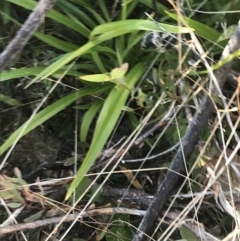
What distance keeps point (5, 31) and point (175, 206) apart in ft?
1.37

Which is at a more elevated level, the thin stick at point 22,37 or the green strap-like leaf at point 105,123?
the thin stick at point 22,37

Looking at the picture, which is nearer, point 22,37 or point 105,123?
point 22,37

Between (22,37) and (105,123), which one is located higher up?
(22,37)

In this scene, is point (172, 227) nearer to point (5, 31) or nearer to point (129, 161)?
point (129, 161)

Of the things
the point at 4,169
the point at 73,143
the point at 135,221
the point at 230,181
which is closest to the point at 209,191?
the point at 230,181

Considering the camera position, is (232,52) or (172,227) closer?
(232,52)

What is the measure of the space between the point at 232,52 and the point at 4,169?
1.45 ft

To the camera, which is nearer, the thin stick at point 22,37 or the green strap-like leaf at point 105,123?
the thin stick at point 22,37

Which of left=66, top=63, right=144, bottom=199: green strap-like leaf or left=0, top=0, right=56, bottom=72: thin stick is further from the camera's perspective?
left=66, top=63, right=144, bottom=199: green strap-like leaf

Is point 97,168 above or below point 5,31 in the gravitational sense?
below

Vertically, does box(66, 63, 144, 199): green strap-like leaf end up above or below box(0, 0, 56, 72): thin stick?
below

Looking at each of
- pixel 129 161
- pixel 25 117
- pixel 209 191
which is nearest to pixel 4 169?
pixel 25 117

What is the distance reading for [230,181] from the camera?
741 millimetres

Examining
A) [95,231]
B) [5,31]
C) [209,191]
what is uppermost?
[5,31]
